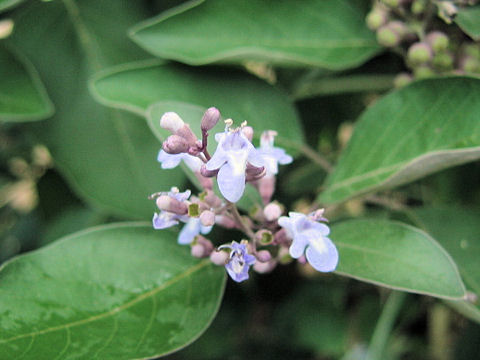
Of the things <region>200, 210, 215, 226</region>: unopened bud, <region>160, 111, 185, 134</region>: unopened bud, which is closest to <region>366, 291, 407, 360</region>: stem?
<region>200, 210, 215, 226</region>: unopened bud

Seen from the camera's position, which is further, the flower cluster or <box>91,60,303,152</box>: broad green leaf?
<box>91,60,303,152</box>: broad green leaf

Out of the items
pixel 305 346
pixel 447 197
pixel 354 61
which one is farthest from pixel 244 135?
pixel 305 346

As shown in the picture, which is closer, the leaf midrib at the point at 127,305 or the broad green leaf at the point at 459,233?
the leaf midrib at the point at 127,305

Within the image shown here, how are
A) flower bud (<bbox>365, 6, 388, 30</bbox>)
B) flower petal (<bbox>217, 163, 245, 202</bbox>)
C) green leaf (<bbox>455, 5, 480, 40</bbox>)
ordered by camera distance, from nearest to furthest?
1. flower petal (<bbox>217, 163, 245, 202</bbox>)
2. green leaf (<bbox>455, 5, 480, 40</bbox>)
3. flower bud (<bbox>365, 6, 388, 30</bbox>)

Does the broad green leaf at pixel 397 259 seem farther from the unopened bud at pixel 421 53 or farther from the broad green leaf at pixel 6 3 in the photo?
the broad green leaf at pixel 6 3

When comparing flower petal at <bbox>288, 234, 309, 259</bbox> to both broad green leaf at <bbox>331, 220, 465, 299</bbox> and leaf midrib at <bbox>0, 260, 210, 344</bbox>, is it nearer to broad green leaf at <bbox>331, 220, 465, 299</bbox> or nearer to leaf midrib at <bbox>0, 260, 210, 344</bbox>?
broad green leaf at <bbox>331, 220, 465, 299</bbox>

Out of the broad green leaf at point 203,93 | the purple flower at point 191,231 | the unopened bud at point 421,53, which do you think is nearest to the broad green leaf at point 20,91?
the broad green leaf at point 203,93

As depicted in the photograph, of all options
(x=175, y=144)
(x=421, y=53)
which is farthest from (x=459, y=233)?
(x=175, y=144)
